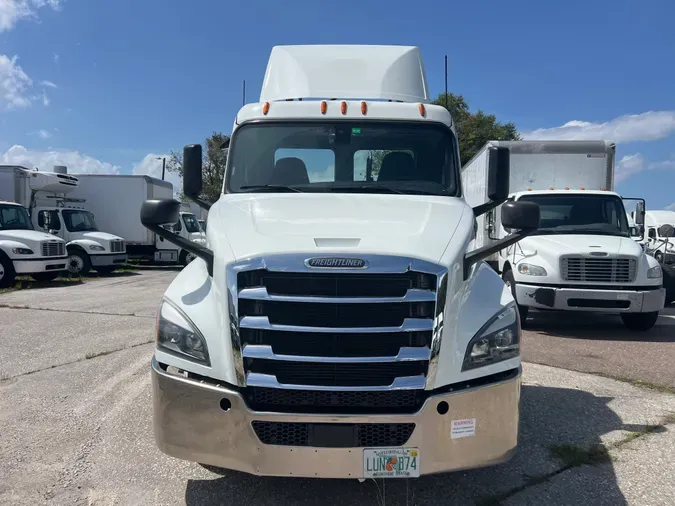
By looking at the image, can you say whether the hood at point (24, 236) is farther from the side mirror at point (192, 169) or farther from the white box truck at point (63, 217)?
the side mirror at point (192, 169)

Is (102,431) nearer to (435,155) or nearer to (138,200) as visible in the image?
(435,155)

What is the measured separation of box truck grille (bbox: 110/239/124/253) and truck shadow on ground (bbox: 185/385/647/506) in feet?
53.7

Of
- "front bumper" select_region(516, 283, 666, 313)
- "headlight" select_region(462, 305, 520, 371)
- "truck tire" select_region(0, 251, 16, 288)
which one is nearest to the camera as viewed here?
"headlight" select_region(462, 305, 520, 371)

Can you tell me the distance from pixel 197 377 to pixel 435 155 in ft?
8.64

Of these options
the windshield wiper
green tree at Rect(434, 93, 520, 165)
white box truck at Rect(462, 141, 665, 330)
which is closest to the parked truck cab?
white box truck at Rect(462, 141, 665, 330)

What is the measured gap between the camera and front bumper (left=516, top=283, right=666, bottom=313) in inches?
328

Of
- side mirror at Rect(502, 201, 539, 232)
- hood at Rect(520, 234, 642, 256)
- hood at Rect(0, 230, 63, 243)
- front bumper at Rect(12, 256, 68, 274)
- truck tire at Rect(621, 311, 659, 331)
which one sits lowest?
truck tire at Rect(621, 311, 659, 331)

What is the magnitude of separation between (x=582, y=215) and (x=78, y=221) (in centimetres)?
1618

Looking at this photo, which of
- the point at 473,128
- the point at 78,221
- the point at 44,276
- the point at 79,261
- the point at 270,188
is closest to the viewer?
the point at 270,188

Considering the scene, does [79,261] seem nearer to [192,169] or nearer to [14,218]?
[14,218]

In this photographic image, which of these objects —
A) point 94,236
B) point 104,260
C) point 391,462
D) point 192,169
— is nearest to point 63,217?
point 94,236

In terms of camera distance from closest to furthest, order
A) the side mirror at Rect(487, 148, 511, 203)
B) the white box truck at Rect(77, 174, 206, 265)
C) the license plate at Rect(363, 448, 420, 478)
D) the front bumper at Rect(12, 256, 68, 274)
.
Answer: the license plate at Rect(363, 448, 420, 478), the side mirror at Rect(487, 148, 511, 203), the front bumper at Rect(12, 256, 68, 274), the white box truck at Rect(77, 174, 206, 265)

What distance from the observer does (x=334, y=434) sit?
2.88m

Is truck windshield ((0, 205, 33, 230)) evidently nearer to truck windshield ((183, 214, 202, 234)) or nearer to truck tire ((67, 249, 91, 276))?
truck tire ((67, 249, 91, 276))
